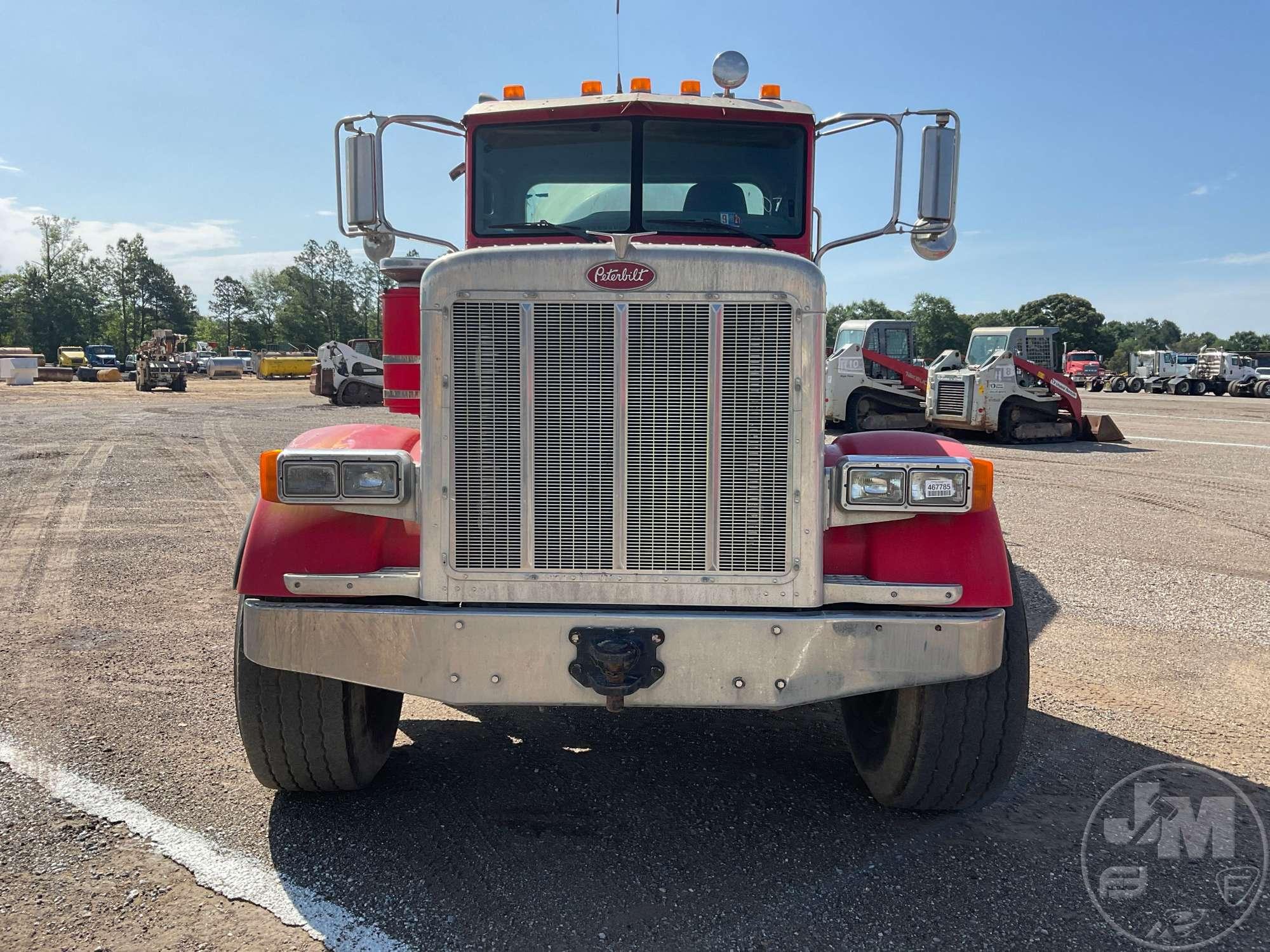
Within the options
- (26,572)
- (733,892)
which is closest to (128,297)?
(26,572)

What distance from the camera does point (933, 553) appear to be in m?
3.01

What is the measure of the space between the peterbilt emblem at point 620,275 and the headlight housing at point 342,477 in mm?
799

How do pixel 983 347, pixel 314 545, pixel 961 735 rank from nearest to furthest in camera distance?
pixel 314 545 < pixel 961 735 < pixel 983 347

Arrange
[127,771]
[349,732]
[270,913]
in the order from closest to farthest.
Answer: [270,913] → [349,732] → [127,771]

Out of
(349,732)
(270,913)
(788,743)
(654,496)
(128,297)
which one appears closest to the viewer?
(270,913)

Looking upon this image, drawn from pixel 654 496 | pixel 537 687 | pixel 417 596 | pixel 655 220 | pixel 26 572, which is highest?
pixel 655 220

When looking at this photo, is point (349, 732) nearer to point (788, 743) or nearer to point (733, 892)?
point (733, 892)

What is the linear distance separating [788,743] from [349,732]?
1.77m

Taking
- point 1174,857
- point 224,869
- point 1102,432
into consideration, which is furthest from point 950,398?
point 224,869

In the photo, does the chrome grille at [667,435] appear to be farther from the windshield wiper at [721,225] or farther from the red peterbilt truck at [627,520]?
the windshield wiper at [721,225]

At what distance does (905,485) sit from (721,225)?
5.86 ft

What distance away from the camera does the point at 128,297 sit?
94000 mm

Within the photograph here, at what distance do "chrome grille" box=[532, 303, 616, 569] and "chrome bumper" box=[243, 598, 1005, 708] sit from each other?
0.22 m

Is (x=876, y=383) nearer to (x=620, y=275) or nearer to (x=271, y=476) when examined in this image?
(x=620, y=275)
